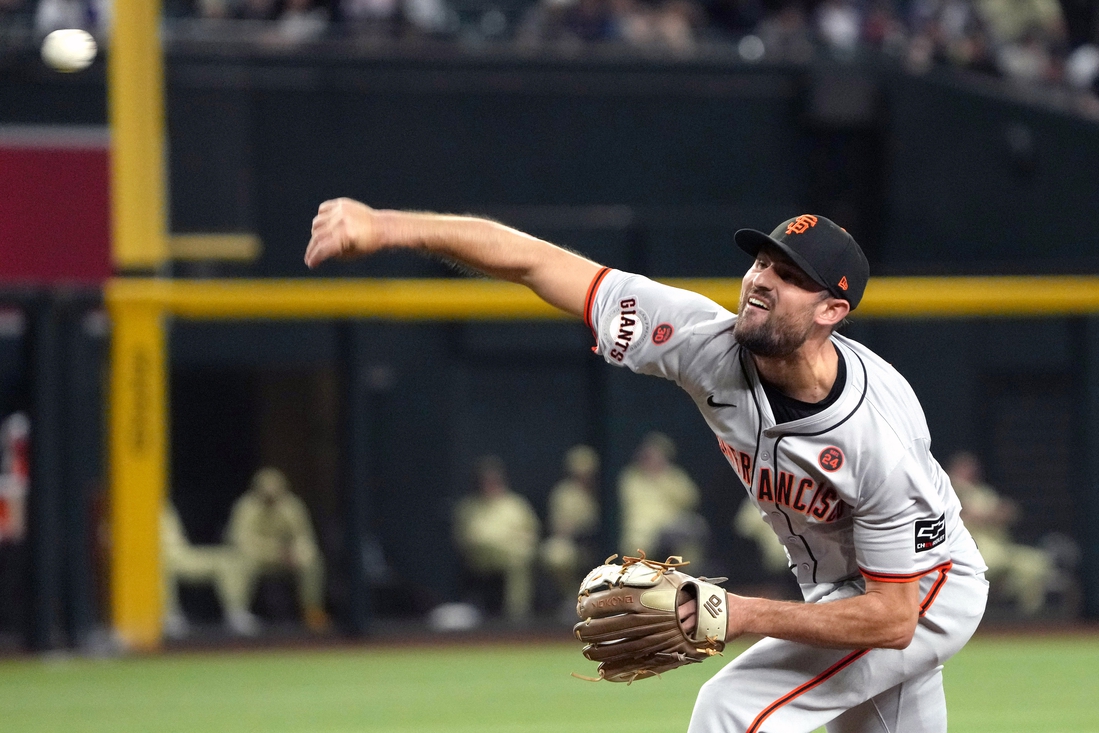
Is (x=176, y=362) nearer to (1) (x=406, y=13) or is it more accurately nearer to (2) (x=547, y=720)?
(1) (x=406, y=13)

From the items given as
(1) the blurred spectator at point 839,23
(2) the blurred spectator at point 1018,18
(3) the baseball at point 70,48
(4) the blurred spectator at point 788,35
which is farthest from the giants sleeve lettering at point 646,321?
(2) the blurred spectator at point 1018,18

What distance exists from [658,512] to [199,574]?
3406mm

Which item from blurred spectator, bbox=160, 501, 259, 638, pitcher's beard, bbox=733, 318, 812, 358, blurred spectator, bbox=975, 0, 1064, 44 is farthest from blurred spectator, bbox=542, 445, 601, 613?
blurred spectator, bbox=975, 0, 1064, 44

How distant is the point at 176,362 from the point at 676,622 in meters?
9.90

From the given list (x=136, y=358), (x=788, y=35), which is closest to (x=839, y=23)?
(x=788, y=35)

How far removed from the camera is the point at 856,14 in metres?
17.0

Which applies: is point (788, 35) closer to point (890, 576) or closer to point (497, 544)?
point (497, 544)

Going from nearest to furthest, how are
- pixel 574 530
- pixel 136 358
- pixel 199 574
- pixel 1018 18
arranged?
pixel 136 358 → pixel 199 574 → pixel 574 530 → pixel 1018 18

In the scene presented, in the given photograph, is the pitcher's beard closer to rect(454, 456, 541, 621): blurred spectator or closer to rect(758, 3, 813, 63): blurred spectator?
rect(454, 456, 541, 621): blurred spectator

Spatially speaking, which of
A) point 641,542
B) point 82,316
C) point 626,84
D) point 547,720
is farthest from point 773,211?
point 547,720

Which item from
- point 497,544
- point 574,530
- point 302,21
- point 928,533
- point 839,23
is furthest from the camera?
point 839,23

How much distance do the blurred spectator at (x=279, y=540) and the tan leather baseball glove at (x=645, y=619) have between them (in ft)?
23.7

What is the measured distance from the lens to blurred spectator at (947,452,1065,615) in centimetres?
1137

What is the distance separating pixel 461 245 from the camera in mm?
3662
